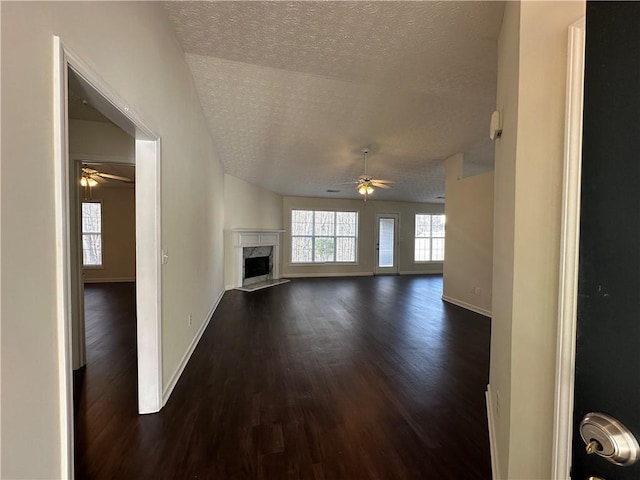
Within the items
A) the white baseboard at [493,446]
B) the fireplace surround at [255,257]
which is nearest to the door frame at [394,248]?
the fireplace surround at [255,257]

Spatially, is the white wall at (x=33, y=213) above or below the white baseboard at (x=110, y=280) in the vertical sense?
above

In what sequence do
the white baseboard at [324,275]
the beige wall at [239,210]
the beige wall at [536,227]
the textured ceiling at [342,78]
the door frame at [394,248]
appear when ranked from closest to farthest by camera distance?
the beige wall at [536,227] < the textured ceiling at [342,78] < the beige wall at [239,210] < the white baseboard at [324,275] < the door frame at [394,248]

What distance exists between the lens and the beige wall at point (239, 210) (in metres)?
6.35

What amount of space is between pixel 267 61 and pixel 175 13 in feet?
2.57

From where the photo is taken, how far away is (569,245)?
906 millimetres

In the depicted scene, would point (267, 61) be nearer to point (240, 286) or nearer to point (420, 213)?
point (240, 286)

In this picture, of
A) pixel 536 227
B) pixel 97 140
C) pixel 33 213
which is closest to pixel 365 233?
pixel 97 140

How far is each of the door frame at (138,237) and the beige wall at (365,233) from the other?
261 inches

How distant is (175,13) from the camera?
201cm

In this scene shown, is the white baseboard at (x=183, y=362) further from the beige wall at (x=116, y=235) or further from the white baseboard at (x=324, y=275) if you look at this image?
the beige wall at (x=116, y=235)

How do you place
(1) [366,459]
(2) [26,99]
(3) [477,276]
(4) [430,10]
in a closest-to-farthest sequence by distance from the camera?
(2) [26,99]
(1) [366,459]
(4) [430,10]
(3) [477,276]

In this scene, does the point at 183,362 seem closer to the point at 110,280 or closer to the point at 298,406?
the point at 298,406

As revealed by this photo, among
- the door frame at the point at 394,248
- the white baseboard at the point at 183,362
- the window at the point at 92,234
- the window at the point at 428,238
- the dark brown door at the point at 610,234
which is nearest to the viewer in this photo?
the dark brown door at the point at 610,234

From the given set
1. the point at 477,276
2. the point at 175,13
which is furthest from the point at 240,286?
the point at 175,13
